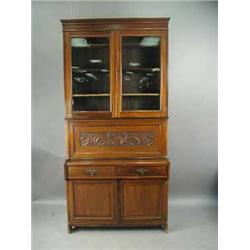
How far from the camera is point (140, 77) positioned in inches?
82.3

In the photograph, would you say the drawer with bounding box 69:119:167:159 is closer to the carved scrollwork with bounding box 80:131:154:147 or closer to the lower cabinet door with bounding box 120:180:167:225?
the carved scrollwork with bounding box 80:131:154:147

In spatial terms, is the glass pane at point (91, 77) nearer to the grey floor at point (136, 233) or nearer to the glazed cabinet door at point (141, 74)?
the glazed cabinet door at point (141, 74)

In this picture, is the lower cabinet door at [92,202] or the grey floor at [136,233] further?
the lower cabinet door at [92,202]

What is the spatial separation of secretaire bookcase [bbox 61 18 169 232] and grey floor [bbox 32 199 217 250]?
0.25 feet

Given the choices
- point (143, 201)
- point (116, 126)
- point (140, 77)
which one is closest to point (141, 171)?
point (143, 201)

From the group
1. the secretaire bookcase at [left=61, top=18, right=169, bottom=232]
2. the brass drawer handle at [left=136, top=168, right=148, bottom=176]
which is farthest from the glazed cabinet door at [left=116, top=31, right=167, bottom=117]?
the brass drawer handle at [left=136, top=168, right=148, bottom=176]

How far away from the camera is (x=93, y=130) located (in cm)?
209

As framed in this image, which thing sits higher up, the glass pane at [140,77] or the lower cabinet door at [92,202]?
the glass pane at [140,77]

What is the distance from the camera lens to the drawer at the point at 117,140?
2.08 m

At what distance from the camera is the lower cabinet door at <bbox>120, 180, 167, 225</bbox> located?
2057 millimetres

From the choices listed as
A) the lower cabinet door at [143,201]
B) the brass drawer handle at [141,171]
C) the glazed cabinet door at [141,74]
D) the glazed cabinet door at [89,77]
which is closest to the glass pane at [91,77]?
the glazed cabinet door at [89,77]

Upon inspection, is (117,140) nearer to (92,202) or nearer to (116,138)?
(116,138)

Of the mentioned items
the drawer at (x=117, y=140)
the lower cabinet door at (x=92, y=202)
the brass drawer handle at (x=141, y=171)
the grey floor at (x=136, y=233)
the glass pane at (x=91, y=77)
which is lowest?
the grey floor at (x=136, y=233)

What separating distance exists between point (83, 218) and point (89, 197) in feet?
0.53
